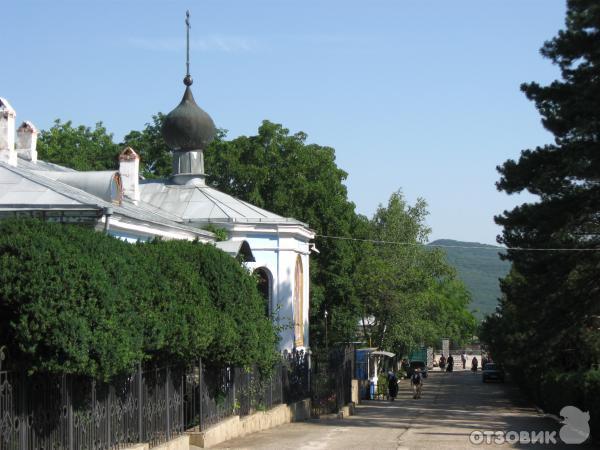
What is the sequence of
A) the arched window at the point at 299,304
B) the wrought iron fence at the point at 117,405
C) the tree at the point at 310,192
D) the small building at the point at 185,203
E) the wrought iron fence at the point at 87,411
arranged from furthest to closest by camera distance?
the tree at the point at 310,192 → the arched window at the point at 299,304 → the small building at the point at 185,203 → the wrought iron fence at the point at 117,405 → the wrought iron fence at the point at 87,411

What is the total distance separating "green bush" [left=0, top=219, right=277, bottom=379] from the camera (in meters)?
11.6

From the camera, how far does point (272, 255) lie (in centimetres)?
3338

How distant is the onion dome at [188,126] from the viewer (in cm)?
3616

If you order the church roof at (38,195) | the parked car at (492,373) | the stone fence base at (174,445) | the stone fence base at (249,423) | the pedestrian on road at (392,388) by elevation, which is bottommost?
the parked car at (492,373)

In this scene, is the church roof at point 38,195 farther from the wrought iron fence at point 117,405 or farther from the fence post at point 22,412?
the fence post at point 22,412

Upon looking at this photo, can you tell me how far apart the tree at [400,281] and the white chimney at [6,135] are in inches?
1037

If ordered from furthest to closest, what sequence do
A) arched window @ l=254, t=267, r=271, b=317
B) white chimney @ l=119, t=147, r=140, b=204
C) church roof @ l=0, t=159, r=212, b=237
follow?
arched window @ l=254, t=267, r=271, b=317 < white chimney @ l=119, t=147, r=140, b=204 < church roof @ l=0, t=159, r=212, b=237

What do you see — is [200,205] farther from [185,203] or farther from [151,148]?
[151,148]

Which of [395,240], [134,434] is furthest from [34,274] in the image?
[395,240]

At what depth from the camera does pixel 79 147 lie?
55.6 meters

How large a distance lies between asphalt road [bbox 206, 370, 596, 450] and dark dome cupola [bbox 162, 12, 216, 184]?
10.5 metres

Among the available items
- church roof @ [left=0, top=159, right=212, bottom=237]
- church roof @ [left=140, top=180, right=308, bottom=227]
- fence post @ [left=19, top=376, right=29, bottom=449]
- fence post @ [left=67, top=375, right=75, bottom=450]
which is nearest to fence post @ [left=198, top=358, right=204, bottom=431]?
church roof @ [left=0, top=159, right=212, bottom=237]

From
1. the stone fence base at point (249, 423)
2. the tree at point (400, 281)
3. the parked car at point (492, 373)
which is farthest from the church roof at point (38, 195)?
the parked car at point (492, 373)

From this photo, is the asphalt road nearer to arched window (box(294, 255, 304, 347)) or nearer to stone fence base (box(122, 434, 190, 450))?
stone fence base (box(122, 434, 190, 450))
